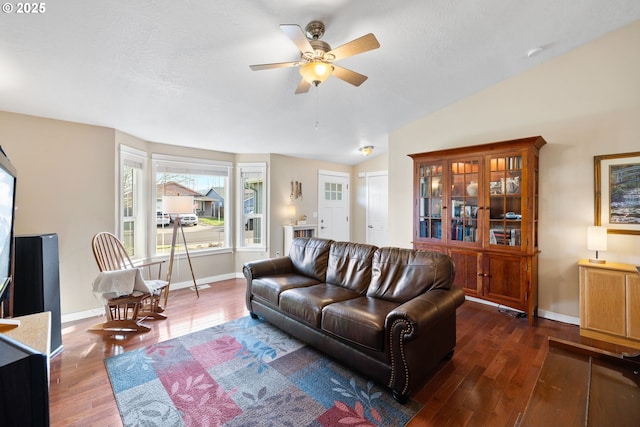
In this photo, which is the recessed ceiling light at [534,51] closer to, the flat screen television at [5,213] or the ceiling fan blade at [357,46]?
the ceiling fan blade at [357,46]

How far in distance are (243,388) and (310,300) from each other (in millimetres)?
849

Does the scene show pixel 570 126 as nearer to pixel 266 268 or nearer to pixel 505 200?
pixel 505 200

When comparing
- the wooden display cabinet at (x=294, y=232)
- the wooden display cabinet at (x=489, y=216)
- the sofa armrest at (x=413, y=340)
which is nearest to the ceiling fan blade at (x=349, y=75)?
the sofa armrest at (x=413, y=340)

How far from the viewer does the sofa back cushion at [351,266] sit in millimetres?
2906

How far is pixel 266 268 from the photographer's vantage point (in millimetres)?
3438

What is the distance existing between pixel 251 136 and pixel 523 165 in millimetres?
3715

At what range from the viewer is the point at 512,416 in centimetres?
180

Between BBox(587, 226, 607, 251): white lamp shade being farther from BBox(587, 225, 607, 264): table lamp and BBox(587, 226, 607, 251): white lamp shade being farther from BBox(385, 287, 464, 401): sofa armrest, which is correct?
BBox(385, 287, 464, 401): sofa armrest

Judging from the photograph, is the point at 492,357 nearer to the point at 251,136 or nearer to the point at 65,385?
the point at 65,385

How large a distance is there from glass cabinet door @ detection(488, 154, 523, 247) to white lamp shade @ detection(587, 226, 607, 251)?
24.0 inches

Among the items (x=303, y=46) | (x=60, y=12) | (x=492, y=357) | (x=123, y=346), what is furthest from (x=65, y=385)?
(x=492, y=357)

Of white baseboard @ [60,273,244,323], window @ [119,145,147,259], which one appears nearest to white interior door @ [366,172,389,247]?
white baseboard @ [60,273,244,323]

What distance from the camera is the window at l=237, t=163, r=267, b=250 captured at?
533 cm

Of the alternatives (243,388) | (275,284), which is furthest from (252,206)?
(243,388)
